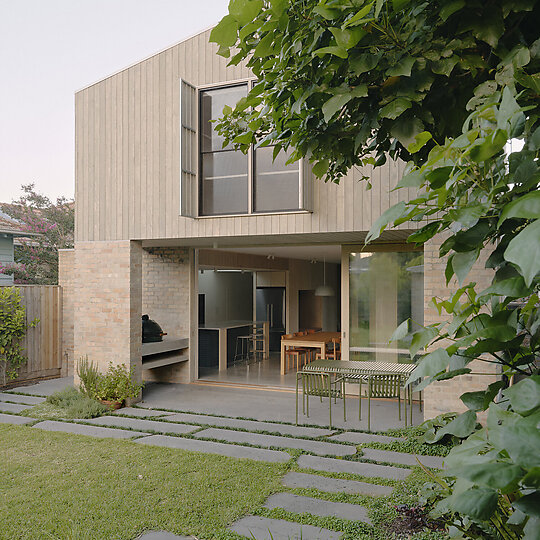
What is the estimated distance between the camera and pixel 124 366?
8.55m

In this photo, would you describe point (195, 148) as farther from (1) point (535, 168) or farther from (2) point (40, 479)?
(1) point (535, 168)

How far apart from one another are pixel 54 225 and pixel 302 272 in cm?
1067

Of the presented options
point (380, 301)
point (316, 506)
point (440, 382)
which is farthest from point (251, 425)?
point (380, 301)

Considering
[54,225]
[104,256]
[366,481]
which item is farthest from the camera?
[54,225]

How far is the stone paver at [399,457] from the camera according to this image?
5.54 meters

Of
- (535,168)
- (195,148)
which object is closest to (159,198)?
(195,148)

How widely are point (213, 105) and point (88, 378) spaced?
5038mm

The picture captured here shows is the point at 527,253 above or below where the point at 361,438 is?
above

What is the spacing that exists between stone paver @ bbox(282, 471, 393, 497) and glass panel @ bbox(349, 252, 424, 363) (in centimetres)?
390

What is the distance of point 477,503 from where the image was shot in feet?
2.13

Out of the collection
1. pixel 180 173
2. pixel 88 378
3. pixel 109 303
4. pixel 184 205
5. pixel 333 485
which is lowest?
pixel 333 485

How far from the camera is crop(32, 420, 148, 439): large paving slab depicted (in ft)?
Answer: 21.9

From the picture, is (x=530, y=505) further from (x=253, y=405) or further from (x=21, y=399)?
(x=21, y=399)

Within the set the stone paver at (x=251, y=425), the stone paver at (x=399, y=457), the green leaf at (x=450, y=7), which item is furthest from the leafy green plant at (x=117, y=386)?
the green leaf at (x=450, y=7)
